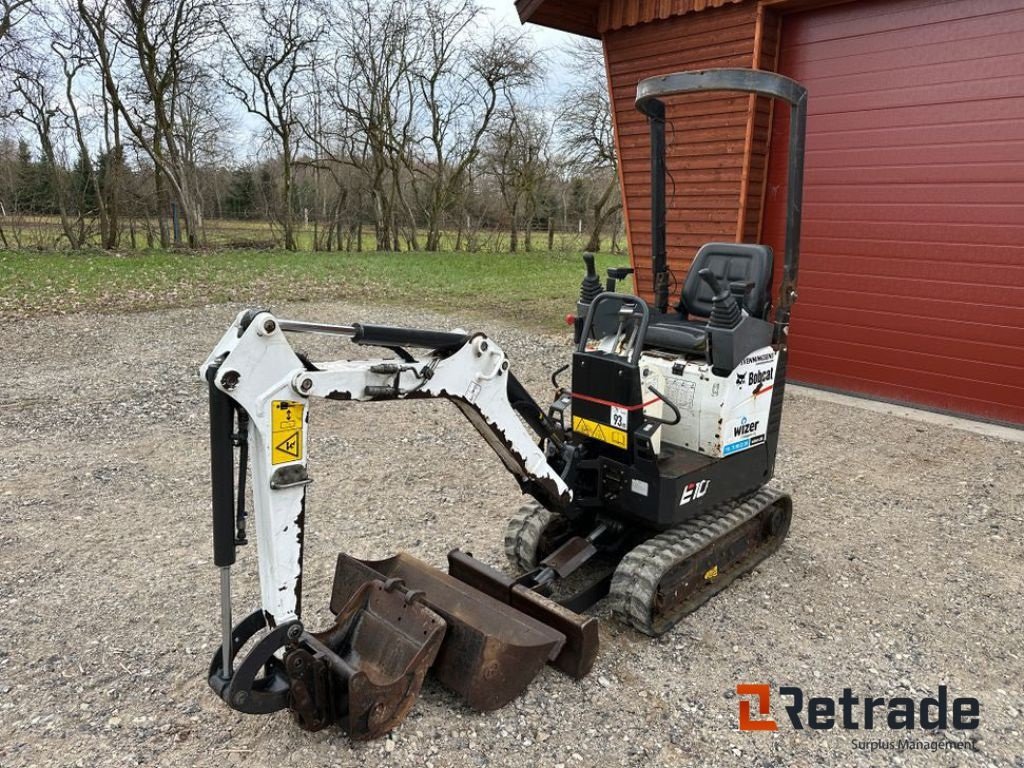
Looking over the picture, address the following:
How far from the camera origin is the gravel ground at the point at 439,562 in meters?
2.79

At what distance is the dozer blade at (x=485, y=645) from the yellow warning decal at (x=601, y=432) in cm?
89

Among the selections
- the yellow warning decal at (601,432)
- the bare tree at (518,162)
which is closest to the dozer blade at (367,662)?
the yellow warning decal at (601,432)

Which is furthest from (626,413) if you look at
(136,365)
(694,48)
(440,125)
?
(440,125)

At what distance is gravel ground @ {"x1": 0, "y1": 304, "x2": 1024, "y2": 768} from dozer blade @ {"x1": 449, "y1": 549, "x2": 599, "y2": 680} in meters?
0.11

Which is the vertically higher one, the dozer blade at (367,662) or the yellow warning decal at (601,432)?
the yellow warning decal at (601,432)

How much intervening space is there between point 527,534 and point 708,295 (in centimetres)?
182

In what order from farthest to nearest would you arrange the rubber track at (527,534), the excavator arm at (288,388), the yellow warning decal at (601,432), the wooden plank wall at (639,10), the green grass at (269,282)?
the green grass at (269,282), the wooden plank wall at (639,10), the rubber track at (527,534), the yellow warning decal at (601,432), the excavator arm at (288,388)

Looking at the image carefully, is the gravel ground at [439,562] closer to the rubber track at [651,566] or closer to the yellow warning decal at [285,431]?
the rubber track at [651,566]

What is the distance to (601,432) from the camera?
356cm

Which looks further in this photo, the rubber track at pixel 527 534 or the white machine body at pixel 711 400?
the rubber track at pixel 527 534

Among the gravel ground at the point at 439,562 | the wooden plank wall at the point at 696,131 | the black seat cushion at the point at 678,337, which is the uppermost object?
the wooden plank wall at the point at 696,131

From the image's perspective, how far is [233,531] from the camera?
246 centimetres

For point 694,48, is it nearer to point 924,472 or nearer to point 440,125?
point 924,472

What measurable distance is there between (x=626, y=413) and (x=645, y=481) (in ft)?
1.10
